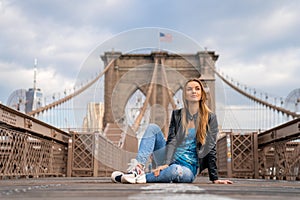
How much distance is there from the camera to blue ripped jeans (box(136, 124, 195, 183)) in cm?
279

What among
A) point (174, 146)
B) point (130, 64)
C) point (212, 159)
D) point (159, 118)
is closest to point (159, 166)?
point (174, 146)

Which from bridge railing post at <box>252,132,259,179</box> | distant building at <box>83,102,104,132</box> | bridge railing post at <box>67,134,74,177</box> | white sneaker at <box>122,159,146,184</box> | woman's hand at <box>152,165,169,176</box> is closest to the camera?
white sneaker at <box>122,159,146,184</box>

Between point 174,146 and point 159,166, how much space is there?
164mm

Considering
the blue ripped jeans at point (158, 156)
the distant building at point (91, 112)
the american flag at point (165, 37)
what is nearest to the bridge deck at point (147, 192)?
the blue ripped jeans at point (158, 156)

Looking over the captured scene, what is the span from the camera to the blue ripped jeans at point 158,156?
110 inches

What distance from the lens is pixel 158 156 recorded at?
291cm

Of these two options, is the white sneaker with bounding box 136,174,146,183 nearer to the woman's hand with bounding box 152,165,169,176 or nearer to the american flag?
the woman's hand with bounding box 152,165,169,176

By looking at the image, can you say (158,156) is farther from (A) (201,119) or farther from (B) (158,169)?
(A) (201,119)

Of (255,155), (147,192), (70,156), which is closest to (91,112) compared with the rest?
(147,192)

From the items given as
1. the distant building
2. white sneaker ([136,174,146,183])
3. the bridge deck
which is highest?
the distant building

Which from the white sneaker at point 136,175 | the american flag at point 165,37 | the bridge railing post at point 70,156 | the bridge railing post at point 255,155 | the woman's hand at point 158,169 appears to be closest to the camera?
the white sneaker at point 136,175

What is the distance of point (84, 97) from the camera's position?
4.51m

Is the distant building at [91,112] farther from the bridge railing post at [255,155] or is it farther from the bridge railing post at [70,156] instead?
the bridge railing post at [255,155]

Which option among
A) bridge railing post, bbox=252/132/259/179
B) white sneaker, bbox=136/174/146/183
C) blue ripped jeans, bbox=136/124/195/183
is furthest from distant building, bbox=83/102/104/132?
bridge railing post, bbox=252/132/259/179
